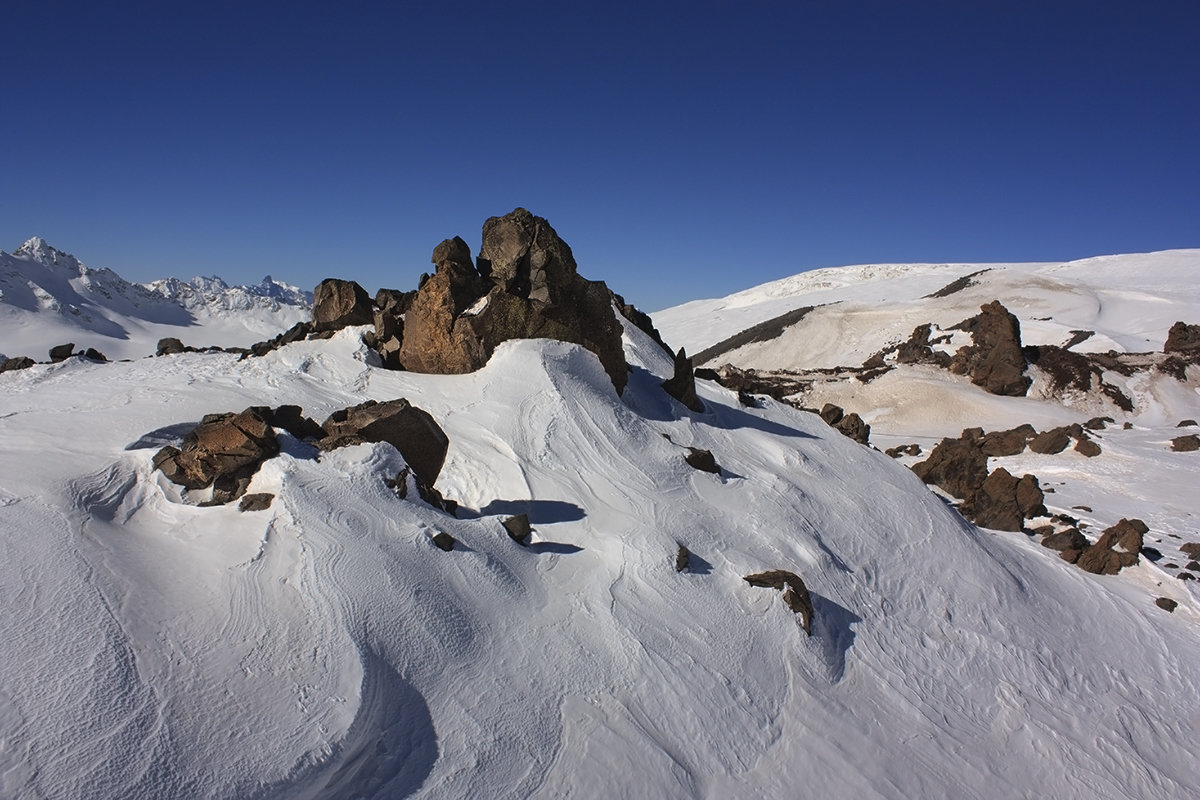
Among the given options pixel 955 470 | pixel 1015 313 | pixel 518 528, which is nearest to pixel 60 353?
pixel 518 528

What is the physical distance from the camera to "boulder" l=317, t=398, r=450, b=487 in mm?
6884

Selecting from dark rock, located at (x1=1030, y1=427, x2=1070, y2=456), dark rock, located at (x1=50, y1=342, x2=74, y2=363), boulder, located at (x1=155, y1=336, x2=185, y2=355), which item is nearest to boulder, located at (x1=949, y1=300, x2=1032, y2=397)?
dark rock, located at (x1=1030, y1=427, x2=1070, y2=456)

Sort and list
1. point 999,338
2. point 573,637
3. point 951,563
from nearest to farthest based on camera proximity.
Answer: point 573,637
point 951,563
point 999,338

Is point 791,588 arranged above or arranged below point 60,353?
below

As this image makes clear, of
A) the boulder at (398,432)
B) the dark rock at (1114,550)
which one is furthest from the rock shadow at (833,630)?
the dark rock at (1114,550)

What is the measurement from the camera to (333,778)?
3869 mm

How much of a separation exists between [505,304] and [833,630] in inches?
262

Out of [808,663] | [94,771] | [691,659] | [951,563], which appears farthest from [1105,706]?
[94,771]

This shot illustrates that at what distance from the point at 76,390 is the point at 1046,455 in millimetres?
20491

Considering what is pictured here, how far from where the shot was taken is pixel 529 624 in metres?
5.56

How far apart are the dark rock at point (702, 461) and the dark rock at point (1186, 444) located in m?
15.3

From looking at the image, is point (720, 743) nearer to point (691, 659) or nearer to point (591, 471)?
point (691, 659)

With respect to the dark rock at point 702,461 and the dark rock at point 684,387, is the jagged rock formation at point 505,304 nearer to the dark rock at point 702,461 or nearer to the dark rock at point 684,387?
the dark rock at point 684,387

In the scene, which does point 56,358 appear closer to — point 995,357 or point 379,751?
point 379,751
